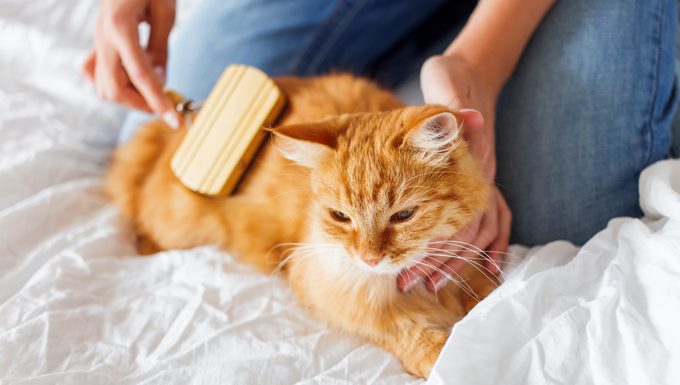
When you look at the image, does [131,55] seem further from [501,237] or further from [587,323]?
[587,323]

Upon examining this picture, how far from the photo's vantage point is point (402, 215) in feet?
3.69

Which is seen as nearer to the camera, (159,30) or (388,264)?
(388,264)

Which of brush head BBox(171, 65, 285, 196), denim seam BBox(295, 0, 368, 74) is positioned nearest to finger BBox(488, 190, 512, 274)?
brush head BBox(171, 65, 285, 196)

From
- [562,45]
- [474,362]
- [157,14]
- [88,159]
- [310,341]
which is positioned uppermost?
[562,45]

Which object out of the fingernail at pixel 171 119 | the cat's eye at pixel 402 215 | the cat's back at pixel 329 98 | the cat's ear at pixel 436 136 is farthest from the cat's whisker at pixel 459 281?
the fingernail at pixel 171 119

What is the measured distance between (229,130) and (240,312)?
49 cm

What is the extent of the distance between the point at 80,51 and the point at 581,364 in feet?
6.69

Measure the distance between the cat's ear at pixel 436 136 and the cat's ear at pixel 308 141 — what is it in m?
0.17

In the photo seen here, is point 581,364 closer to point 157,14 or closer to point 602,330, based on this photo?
point 602,330

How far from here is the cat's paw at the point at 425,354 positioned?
1110 mm

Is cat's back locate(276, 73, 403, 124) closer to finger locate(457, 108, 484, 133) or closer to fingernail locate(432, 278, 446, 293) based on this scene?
finger locate(457, 108, 484, 133)

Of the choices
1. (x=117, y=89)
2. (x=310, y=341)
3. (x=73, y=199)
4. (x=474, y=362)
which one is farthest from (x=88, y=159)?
(x=474, y=362)

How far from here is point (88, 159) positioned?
1.82 m

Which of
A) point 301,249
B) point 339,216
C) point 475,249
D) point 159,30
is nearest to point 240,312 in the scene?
point 301,249
